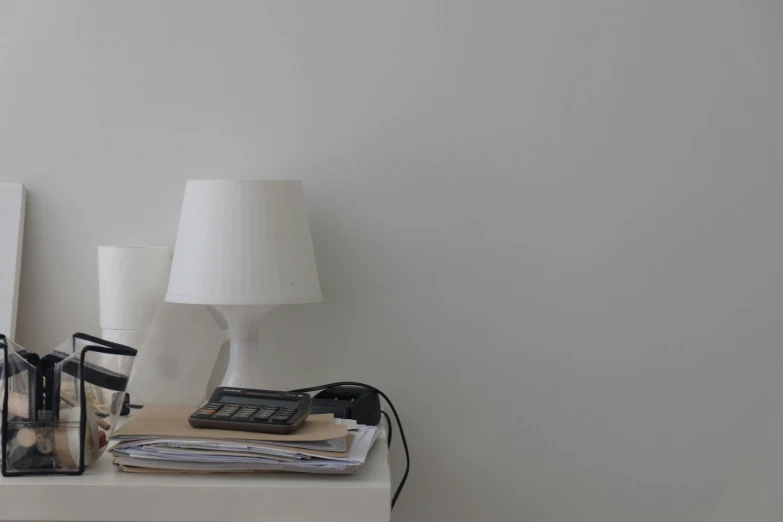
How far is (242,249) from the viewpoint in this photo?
45.4 inches

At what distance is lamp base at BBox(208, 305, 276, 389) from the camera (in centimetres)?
121

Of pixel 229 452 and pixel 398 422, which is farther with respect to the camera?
pixel 398 422

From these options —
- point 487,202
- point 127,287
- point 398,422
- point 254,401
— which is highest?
point 487,202

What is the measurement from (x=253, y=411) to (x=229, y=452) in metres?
0.07

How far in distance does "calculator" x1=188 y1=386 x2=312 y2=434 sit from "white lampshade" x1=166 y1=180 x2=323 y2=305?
0.53 feet

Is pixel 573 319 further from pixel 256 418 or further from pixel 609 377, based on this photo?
pixel 256 418

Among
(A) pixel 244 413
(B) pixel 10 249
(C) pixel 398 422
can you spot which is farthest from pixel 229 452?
(B) pixel 10 249

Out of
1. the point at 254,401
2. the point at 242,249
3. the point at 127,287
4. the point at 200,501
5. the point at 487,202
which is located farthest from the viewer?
the point at 487,202

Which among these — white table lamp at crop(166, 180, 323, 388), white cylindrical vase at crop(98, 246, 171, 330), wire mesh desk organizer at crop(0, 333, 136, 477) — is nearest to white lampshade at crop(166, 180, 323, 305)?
white table lamp at crop(166, 180, 323, 388)

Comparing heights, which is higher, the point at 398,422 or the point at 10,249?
the point at 10,249

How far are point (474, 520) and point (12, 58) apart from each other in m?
1.14

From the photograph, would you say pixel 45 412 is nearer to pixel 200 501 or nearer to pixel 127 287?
pixel 200 501

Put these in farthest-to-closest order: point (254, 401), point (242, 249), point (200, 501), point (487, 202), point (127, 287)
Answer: point (487, 202)
point (127, 287)
point (242, 249)
point (254, 401)
point (200, 501)

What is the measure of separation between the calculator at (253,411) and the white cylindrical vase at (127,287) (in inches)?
11.5
